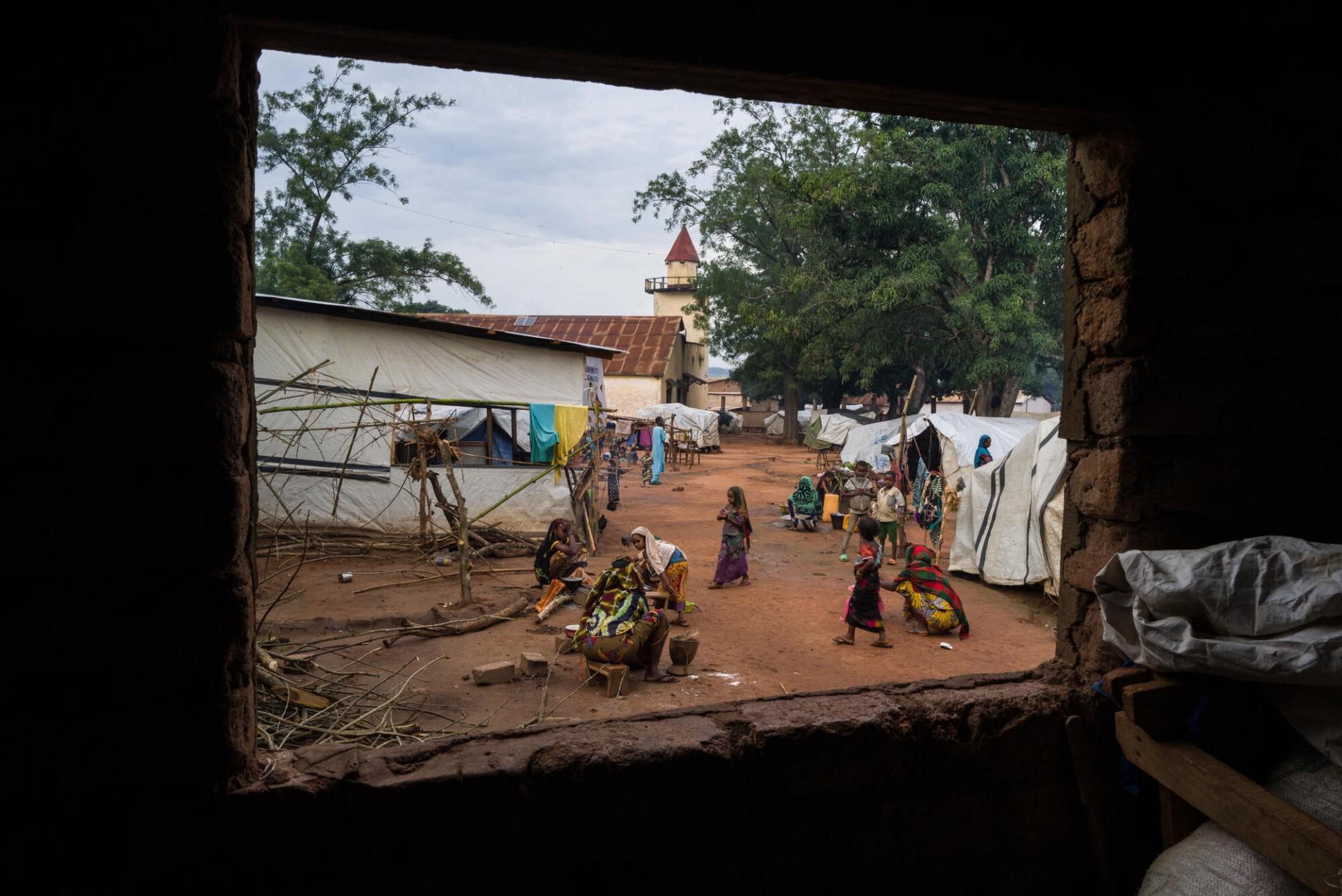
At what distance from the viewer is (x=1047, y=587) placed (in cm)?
959

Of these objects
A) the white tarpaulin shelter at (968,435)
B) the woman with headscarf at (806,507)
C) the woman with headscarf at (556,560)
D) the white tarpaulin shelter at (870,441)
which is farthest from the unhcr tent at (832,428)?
the woman with headscarf at (556,560)

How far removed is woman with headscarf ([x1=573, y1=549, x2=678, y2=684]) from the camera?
6664mm

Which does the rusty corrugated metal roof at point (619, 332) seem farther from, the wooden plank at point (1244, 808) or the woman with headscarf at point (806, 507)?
the wooden plank at point (1244, 808)

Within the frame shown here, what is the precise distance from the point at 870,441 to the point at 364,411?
15.8 m

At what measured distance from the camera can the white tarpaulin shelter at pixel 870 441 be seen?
72.6ft

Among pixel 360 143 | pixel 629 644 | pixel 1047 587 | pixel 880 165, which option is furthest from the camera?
pixel 360 143

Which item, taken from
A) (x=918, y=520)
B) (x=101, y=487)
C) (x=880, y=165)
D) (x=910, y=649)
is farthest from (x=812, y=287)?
(x=101, y=487)

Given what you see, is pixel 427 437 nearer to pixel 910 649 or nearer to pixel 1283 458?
pixel 910 649

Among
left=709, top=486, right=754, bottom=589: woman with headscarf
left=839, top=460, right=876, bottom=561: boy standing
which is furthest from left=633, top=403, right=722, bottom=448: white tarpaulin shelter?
left=709, top=486, right=754, bottom=589: woman with headscarf

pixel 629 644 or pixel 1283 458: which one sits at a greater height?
pixel 1283 458

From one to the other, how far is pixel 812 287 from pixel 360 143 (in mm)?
13468

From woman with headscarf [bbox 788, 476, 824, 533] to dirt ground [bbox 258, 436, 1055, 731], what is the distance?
1401 mm

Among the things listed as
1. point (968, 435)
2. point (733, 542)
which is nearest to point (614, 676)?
point (733, 542)

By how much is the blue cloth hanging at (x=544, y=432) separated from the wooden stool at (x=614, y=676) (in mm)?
6002
